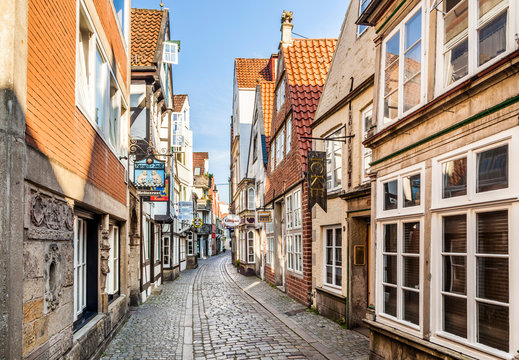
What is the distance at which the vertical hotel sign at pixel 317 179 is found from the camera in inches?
440

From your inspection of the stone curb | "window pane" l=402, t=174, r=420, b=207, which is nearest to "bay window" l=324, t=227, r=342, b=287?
the stone curb

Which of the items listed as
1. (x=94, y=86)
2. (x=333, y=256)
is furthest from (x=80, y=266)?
(x=333, y=256)

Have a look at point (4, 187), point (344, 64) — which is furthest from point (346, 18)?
point (4, 187)

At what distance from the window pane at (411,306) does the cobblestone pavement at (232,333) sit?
1841 millimetres

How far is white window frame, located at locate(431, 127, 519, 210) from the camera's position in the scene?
14.6 feet

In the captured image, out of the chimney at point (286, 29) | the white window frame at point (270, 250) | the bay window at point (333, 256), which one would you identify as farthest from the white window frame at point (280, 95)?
the bay window at point (333, 256)

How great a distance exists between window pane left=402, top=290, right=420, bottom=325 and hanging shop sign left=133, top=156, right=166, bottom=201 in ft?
25.0

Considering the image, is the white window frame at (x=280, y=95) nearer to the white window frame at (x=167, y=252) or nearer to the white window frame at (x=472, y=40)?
the white window frame at (x=167, y=252)

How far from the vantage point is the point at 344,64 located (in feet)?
37.9

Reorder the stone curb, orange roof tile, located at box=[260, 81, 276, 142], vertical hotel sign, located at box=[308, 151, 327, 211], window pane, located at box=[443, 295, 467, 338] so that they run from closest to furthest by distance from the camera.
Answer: window pane, located at box=[443, 295, 467, 338], the stone curb, vertical hotel sign, located at box=[308, 151, 327, 211], orange roof tile, located at box=[260, 81, 276, 142]

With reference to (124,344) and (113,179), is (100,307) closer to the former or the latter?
(124,344)

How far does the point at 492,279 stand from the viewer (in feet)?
15.6

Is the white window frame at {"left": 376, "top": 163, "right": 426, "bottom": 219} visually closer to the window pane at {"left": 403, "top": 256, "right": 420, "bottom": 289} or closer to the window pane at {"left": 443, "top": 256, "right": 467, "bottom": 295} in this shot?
the window pane at {"left": 403, "top": 256, "right": 420, "bottom": 289}

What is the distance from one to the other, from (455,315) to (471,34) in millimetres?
3115
